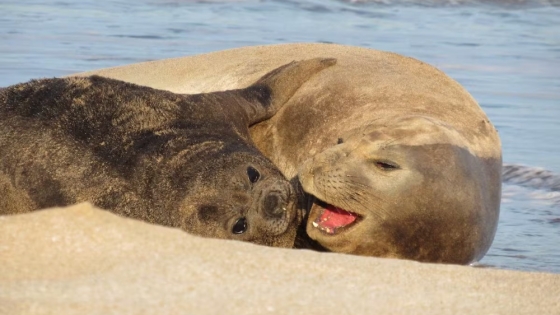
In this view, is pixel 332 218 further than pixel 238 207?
Yes

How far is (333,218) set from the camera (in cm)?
553

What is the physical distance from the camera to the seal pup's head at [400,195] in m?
5.25

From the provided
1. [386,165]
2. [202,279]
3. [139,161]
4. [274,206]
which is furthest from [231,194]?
[202,279]

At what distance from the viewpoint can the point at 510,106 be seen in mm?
10742

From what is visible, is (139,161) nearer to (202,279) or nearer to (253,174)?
(253,174)

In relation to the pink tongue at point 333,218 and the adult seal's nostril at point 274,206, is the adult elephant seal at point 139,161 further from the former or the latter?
the pink tongue at point 333,218

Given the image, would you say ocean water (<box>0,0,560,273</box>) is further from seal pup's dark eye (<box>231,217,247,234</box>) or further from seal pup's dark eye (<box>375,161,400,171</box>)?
seal pup's dark eye (<box>231,217,247,234</box>)

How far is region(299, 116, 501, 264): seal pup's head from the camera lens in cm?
525

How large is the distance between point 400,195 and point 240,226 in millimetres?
708

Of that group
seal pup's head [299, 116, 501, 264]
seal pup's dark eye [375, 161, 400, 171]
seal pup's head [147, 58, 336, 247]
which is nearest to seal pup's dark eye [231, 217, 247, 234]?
seal pup's head [147, 58, 336, 247]

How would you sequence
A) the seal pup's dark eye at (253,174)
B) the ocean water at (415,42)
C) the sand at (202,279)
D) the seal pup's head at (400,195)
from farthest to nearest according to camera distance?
the ocean water at (415,42)
the seal pup's dark eye at (253,174)
the seal pup's head at (400,195)
the sand at (202,279)

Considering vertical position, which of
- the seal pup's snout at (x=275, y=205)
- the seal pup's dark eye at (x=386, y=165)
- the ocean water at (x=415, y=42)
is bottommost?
the ocean water at (x=415, y=42)

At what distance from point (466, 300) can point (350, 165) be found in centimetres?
139

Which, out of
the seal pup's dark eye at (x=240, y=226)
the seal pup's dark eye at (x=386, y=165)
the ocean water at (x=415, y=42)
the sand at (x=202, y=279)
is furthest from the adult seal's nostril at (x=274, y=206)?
the ocean water at (x=415, y=42)
